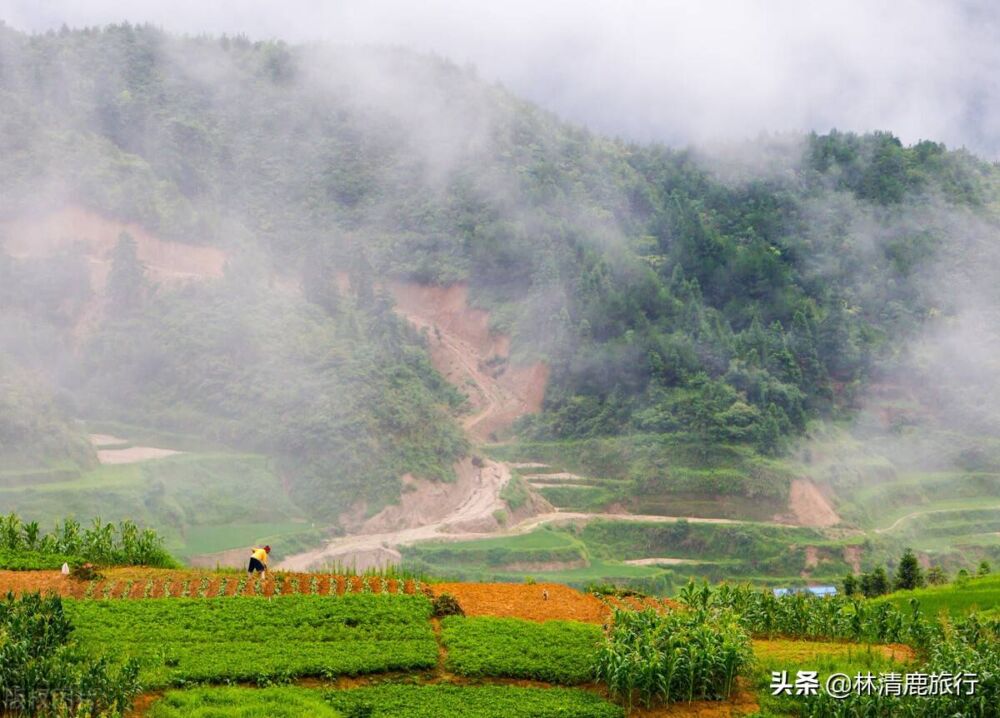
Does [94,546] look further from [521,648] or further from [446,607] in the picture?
[521,648]

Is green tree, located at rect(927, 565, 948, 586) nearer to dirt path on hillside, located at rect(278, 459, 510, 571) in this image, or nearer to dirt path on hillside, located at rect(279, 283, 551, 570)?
dirt path on hillside, located at rect(278, 459, 510, 571)

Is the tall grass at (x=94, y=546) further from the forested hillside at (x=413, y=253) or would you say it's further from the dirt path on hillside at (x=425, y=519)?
the forested hillside at (x=413, y=253)

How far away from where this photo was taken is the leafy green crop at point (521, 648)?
1734cm

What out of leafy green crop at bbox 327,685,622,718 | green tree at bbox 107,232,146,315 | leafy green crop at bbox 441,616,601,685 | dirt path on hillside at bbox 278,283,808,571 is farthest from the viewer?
green tree at bbox 107,232,146,315

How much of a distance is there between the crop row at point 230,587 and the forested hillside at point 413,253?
33846 millimetres

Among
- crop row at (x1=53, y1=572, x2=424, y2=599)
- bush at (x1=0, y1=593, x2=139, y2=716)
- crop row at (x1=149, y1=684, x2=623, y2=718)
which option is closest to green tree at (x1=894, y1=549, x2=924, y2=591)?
crop row at (x1=53, y1=572, x2=424, y2=599)

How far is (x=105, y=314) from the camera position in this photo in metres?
67.6

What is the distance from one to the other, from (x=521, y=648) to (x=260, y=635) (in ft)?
14.3

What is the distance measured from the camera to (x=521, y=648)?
18.1 m

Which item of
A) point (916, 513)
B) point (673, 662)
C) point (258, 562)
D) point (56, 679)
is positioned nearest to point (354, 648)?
point (56, 679)

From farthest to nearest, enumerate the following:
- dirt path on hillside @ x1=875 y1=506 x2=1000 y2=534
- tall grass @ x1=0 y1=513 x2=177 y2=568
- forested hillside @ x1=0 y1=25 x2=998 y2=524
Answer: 1. forested hillside @ x1=0 y1=25 x2=998 y2=524
2. dirt path on hillside @ x1=875 y1=506 x2=1000 y2=534
3. tall grass @ x1=0 y1=513 x2=177 y2=568

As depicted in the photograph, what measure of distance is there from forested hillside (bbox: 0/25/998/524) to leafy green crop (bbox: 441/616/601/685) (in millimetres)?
38771

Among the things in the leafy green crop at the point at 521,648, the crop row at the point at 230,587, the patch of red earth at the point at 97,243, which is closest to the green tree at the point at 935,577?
the leafy green crop at the point at 521,648

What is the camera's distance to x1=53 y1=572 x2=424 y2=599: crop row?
65.7 feet
